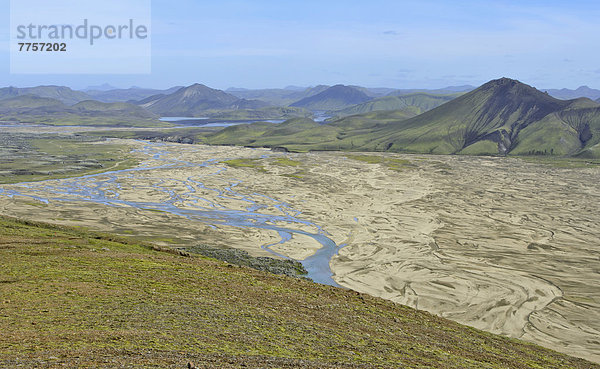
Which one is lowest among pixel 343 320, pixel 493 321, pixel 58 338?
pixel 493 321

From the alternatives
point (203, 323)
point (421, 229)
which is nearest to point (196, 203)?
point (421, 229)

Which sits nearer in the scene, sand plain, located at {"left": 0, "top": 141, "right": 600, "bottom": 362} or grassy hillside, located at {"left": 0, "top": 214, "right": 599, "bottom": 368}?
grassy hillside, located at {"left": 0, "top": 214, "right": 599, "bottom": 368}

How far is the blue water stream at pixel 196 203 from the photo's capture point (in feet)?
303

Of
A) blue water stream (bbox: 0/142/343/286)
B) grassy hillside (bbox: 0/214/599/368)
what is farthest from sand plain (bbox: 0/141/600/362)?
grassy hillside (bbox: 0/214/599/368)

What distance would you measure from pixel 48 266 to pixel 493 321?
60983 millimetres

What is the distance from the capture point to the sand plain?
6619 cm

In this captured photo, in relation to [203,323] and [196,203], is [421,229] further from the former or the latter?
[203,323]

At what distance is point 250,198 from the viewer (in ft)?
467

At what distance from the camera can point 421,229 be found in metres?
108

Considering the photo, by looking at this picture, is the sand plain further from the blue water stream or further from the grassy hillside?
the grassy hillside

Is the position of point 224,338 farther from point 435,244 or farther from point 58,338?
point 435,244

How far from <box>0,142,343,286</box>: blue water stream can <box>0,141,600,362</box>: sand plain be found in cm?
103

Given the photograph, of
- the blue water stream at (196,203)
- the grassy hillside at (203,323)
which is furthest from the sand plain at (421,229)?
the grassy hillside at (203,323)

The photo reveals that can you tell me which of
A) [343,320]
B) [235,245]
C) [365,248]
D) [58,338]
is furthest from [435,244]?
[58,338]
